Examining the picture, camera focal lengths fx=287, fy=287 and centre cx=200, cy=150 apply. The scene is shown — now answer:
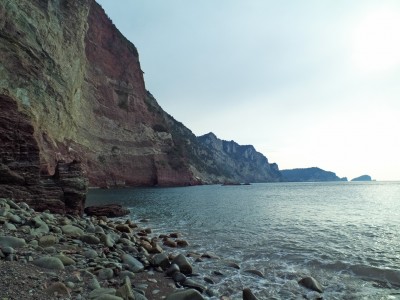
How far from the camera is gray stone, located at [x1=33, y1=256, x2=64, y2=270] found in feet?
23.0

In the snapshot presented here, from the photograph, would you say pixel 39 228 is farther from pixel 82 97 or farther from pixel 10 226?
pixel 82 97

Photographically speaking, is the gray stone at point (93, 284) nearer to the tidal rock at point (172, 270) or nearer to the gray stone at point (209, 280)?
the tidal rock at point (172, 270)

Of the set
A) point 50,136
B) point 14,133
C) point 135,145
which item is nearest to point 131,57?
point 135,145

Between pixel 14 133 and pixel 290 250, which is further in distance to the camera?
pixel 14 133

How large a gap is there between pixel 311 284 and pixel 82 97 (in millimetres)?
67501

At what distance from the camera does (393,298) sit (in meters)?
8.43

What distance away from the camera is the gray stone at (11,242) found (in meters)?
7.58

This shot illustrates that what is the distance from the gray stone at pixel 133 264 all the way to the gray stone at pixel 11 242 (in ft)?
10.0

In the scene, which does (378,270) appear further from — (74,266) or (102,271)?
(74,266)

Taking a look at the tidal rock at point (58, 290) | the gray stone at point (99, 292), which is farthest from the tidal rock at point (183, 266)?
the tidal rock at point (58, 290)

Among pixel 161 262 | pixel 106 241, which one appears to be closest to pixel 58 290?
pixel 161 262

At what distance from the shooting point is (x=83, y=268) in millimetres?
7836

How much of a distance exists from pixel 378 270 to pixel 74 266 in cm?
1071

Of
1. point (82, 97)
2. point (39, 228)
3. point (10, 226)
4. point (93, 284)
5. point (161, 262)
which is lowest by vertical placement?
point (161, 262)
